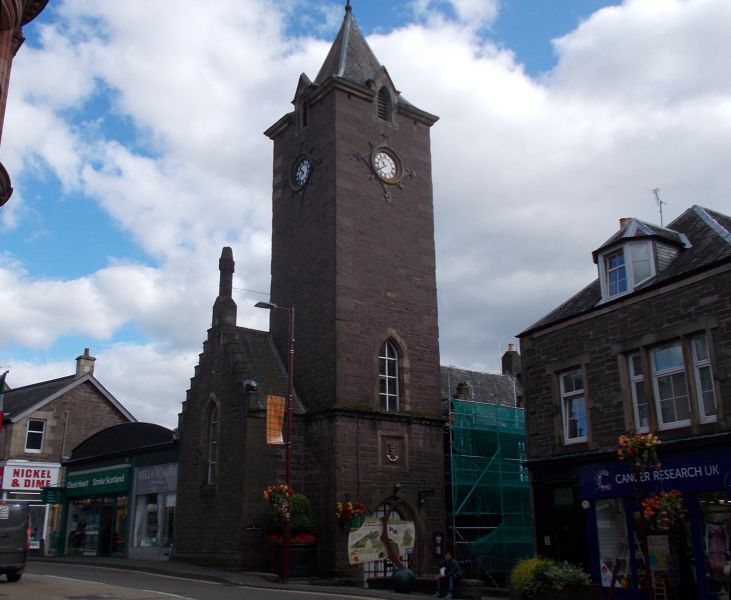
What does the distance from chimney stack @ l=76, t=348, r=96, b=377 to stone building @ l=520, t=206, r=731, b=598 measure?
29.3 meters

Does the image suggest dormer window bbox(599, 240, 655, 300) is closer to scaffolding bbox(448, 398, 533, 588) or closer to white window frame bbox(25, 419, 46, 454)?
scaffolding bbox(448, 398, 533, 588)

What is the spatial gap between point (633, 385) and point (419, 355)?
11.4 metres

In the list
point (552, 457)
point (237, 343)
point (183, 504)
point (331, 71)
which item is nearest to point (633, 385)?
point (552, 457)

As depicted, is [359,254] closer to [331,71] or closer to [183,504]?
[331,71]

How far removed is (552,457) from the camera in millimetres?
19125

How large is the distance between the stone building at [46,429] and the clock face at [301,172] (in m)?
17.6

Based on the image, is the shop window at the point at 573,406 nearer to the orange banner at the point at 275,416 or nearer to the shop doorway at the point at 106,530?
the orange banner at the point at 275,416

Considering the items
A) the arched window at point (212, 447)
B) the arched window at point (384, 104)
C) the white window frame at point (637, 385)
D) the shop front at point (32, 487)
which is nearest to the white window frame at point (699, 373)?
the white window frame at point (637, 385)

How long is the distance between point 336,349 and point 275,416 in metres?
3.03

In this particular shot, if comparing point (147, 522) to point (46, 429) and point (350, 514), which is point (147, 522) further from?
point (46, 429)

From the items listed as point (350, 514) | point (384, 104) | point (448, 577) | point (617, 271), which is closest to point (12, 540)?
point (350, 514)

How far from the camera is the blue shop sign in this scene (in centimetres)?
1527

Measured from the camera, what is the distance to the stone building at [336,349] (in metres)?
25.0

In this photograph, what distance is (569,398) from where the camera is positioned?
63.3 ft
